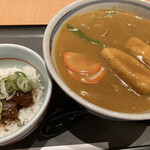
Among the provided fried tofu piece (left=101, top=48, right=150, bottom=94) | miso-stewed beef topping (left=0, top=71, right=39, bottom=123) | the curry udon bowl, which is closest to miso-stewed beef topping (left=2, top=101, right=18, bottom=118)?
miso-stewed beef topping (left=0, top=71, right=39, bottom=123)

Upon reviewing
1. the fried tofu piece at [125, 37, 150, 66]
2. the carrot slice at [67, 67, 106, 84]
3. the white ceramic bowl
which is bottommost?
the white ceramic bowl

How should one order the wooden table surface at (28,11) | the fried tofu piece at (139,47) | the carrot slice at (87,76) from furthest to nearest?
1. the wooden table surface at (28,11)
2. the fried tofu piece at (139,47)
3. the carrot slice at (87,76)

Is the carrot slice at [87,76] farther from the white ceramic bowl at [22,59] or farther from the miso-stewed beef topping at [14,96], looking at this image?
the miso-stewed beef topping at [14,96]

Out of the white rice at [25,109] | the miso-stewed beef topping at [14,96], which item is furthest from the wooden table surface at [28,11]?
the miso-stewed beef topping at [14,96]

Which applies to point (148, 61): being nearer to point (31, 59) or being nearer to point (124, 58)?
point (124, 58)

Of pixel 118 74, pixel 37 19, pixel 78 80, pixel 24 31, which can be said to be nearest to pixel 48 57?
pixel 78 80

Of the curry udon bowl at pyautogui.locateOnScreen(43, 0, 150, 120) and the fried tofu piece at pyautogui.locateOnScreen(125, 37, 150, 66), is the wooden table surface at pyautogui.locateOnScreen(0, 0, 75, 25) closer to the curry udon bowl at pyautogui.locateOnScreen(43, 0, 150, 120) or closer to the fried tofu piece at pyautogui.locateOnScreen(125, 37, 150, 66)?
the curry udon bowl at pyautogui.locateOnScreen(43, 0, 150, 120)
